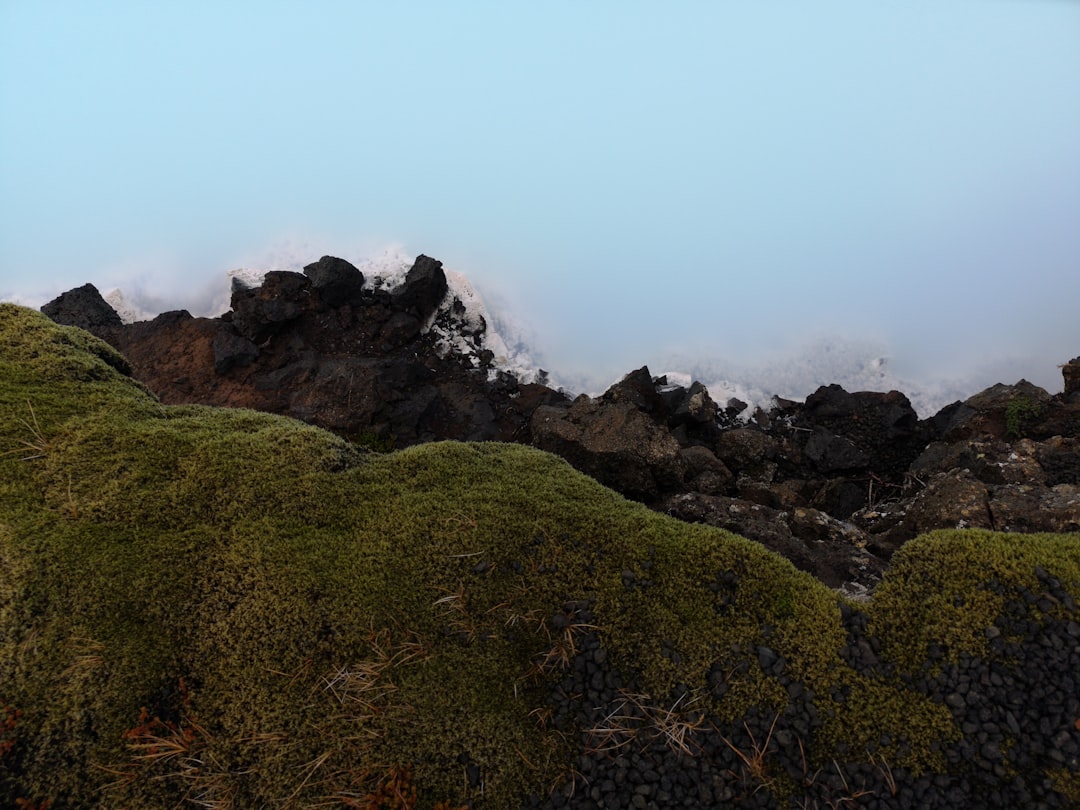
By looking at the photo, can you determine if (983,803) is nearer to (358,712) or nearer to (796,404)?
(358,712)

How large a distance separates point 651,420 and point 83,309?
12522 millimetres

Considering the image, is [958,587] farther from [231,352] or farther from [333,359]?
[231,352]

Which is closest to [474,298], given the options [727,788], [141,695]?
[141,695]

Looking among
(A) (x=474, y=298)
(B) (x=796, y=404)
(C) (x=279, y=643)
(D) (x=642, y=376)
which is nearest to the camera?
(C) (x=279, y=643)

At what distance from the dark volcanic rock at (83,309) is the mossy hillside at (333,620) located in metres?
9.14

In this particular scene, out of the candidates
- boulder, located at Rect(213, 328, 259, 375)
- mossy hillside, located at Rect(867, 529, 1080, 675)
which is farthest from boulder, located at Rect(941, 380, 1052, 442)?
boulder, located at Rect(213, 328, 259, 375)

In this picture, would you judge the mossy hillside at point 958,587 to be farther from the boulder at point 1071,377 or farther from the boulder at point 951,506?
the boulder at point 1071,377

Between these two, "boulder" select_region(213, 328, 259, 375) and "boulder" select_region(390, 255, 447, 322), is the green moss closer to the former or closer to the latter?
"boulder" select_region(390, 255, 447, 322)

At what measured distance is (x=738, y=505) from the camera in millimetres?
7500

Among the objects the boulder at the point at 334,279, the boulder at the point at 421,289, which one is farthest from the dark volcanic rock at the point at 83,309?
the boulder at the point at 421,289

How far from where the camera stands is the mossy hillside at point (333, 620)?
424cm

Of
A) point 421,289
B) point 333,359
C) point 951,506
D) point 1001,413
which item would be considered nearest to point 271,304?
point 333,359

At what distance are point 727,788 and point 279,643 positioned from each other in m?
3.31

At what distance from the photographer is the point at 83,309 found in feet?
44.0
